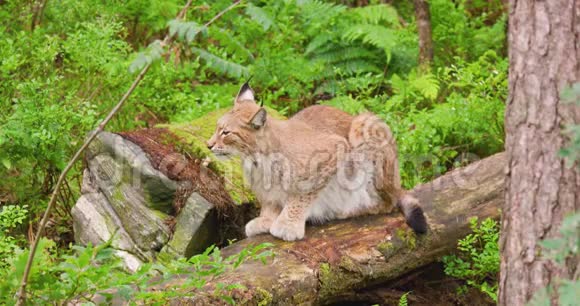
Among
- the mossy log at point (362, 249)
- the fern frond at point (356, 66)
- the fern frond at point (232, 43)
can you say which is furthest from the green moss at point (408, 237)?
the fern frond at point (356, 66)

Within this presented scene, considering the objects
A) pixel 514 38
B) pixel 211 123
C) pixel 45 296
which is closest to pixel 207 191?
pixel 211 123

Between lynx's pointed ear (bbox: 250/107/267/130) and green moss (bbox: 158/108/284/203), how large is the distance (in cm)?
90

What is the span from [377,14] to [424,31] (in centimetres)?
81

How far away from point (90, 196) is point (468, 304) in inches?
128

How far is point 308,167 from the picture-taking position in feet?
19.1

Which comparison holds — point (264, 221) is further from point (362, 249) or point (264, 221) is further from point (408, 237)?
point (408, 237)

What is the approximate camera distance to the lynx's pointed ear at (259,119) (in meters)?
5.60

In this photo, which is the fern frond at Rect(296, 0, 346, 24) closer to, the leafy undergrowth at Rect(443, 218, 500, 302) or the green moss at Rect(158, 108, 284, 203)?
the green moss at Rect(158, 108, 284, 203)

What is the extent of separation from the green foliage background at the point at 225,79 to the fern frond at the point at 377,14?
20mm

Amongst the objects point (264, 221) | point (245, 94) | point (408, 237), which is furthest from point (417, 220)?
point (245, 94)

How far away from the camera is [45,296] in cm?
397

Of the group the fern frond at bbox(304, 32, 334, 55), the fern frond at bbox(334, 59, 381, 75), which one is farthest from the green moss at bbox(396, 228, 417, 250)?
the fern frond at bbox(304, 32, 334, 55)

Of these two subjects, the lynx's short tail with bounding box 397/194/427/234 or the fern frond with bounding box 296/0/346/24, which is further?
the fern frond with bounding box 296/0/346/24

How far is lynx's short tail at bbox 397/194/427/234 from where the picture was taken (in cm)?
559
